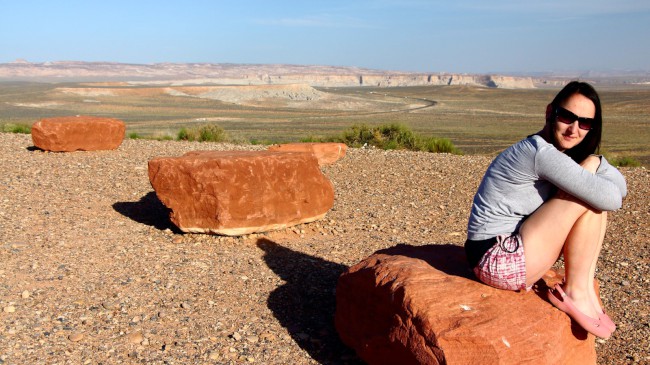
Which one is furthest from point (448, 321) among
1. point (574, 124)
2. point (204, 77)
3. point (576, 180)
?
point (204, 77)

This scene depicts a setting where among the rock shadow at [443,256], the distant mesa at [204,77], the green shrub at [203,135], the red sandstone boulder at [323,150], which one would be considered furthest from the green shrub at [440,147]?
the distant mesa at [204,77]

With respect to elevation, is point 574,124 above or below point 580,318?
above

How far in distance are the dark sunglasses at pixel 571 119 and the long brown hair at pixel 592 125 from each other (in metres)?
0.03

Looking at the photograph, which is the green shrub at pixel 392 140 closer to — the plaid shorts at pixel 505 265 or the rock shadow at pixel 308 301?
the rock shadow at pixel 308 301

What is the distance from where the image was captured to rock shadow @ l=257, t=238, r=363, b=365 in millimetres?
4473

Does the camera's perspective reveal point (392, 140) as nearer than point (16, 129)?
No

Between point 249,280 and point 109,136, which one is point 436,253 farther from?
point 109,136

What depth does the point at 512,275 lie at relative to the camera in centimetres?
376

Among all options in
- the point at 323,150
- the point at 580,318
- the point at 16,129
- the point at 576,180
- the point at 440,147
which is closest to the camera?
the point at 576,180

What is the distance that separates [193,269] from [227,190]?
3.70 feet

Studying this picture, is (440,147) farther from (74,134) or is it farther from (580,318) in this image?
(580,318)

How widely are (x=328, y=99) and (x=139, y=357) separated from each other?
67.6 m

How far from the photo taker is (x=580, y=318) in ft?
12.2

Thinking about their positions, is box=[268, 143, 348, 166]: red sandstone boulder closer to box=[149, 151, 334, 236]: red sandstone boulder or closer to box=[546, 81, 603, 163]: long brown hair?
box=[149, 151, 334, 236]: red sandstone boulder
